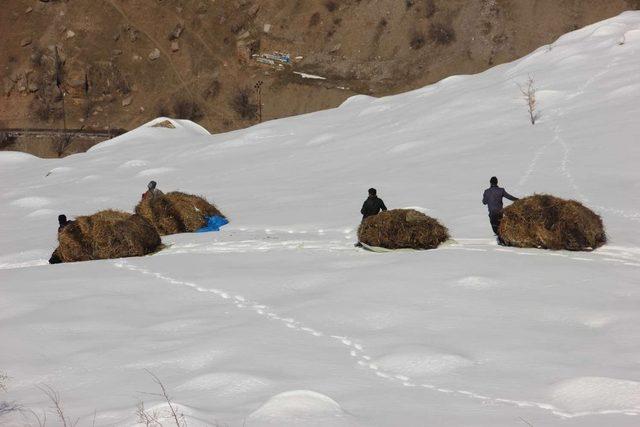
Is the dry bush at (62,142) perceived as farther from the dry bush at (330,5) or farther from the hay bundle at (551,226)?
the hay bundle at (551,226)

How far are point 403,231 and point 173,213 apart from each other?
23.7ft

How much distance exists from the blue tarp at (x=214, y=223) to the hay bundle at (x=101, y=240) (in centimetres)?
317

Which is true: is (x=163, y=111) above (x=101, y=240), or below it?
above

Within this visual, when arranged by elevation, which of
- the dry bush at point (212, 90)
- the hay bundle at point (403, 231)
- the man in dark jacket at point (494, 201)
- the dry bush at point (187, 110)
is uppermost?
the dry bush at point (212, 90)

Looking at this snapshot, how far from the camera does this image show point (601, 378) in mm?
7648

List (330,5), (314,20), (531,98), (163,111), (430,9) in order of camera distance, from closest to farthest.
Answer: (531,98) < (163,111) < (430,9) < (314,20) < (330,5)

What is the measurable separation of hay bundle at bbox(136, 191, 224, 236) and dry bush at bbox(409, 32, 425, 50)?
51.2 m

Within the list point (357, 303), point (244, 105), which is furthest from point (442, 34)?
point (357, 303)

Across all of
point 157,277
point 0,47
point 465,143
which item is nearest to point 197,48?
point 0,47

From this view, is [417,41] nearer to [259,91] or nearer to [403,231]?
[259,91]

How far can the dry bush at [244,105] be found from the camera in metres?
69.3

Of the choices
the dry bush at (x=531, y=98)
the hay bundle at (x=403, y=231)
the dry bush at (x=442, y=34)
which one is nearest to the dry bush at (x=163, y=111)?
the dry bush at (x=442, y=34)

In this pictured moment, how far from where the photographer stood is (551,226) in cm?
1499

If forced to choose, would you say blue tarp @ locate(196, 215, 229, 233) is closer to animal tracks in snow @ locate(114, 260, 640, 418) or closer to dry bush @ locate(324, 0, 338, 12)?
animal tracks in snow @ locate(114, 260, 640, 418)
